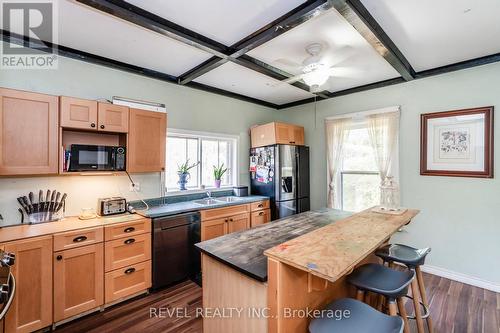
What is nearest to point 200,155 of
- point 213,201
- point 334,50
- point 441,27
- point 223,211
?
point 213,201

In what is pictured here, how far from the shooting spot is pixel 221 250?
1.57 meters

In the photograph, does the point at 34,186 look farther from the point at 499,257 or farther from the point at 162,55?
the point at 499,257

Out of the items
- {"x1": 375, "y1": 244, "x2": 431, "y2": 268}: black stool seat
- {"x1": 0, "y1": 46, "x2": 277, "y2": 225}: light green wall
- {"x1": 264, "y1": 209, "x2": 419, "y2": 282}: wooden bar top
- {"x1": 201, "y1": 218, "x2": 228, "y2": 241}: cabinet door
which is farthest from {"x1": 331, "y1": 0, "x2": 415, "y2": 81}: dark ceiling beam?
{"x1": 201, "y1": 218, "x2": 228, "y2": 241}: cabinet door

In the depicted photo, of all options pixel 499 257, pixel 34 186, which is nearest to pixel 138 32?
pixel 34 186

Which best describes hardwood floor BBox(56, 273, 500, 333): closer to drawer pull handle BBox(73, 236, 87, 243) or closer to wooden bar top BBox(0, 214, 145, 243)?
drawer pull handle BBox(73, 236, 87, 243)

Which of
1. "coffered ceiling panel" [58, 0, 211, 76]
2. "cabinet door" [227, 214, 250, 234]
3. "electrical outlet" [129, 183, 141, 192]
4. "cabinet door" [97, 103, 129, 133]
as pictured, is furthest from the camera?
"cabinet door" [227, 214, 250, 234]

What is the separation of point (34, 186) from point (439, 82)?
15.7 ft

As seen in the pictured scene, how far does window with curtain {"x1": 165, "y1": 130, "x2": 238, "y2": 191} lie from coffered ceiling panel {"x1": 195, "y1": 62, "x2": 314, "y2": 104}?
2.68 ft

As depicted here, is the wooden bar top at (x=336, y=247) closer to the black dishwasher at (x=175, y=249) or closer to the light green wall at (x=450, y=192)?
the light green wall at (x=450, y=192)

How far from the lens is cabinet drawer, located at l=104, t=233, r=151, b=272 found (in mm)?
2288

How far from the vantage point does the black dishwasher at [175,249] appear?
2.60 m

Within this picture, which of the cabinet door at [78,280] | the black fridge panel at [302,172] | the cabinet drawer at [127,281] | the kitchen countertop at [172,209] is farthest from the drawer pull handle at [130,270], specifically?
the black fridge panel at [302,172]

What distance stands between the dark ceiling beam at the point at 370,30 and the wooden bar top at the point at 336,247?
1632 millimetres

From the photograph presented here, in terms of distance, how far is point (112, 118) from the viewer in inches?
101
